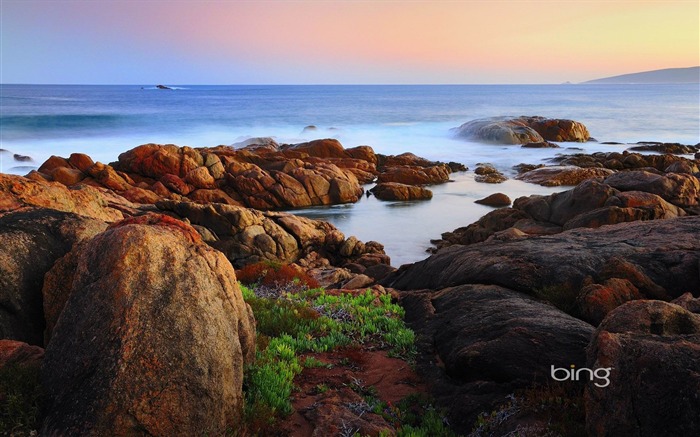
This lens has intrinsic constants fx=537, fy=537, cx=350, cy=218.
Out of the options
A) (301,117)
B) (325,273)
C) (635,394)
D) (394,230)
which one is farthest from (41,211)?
(301,117)

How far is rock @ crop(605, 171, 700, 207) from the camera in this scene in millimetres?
24344

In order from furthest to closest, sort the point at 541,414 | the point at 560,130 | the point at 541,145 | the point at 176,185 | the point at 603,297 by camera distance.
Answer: the point at 560,130 → the point at 541,145 → the point at 176,185 → the point at 603,297 → the point at 541,414

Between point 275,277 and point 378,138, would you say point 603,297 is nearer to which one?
point 275,277

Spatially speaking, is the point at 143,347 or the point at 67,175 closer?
the point at 143,347

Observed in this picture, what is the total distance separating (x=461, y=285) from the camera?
12.4m

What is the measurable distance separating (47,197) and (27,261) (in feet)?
16.7

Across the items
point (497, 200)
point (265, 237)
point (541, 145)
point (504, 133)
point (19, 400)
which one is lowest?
point (497, 200)

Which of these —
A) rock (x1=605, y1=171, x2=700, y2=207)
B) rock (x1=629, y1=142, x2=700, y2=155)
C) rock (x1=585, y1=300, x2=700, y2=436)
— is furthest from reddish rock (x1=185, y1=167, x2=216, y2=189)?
rock (x1=629, y1=142, x2=700, y2=155)

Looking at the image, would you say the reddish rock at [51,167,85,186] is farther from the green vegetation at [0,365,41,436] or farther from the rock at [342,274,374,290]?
the green vegetation at [0,365,41,436]

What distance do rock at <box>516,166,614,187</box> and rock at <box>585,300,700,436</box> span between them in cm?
4016

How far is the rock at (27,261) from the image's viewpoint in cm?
746

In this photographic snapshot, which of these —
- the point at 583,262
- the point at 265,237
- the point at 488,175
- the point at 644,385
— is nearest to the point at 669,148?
the point at 488,175

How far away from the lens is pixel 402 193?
4094 cm

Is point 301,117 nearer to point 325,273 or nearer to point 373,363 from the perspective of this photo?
point 325,273
